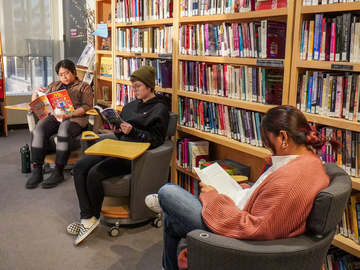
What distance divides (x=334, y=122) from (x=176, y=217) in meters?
1.03

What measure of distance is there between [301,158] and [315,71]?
858 millimetres

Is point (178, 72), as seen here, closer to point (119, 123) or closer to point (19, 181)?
point (119, 123)

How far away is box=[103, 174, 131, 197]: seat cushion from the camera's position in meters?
2.87

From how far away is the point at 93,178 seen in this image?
2.82 meters

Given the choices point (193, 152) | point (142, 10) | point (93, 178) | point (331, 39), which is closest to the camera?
point (331, 39)

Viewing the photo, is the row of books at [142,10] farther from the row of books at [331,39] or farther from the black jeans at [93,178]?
Answer: the row of books at [331,39]

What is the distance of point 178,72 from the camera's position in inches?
137

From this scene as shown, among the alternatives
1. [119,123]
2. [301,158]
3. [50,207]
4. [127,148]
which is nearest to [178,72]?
[119,123]

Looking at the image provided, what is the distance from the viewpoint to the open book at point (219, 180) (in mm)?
1986

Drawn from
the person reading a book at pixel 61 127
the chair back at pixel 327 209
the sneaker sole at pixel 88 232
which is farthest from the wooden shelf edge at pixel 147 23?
the chair back at pixel 327 209

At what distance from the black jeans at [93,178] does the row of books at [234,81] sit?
36.0 inches

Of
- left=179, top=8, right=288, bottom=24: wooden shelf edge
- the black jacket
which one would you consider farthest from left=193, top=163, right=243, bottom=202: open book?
left=179, top=8, right=288, bottom=24: wooden shelf edge

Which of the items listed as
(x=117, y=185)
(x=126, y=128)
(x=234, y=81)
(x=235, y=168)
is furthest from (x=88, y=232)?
(x=234, y=81)

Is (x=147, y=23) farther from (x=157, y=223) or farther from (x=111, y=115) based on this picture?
(x=157, y=223)
